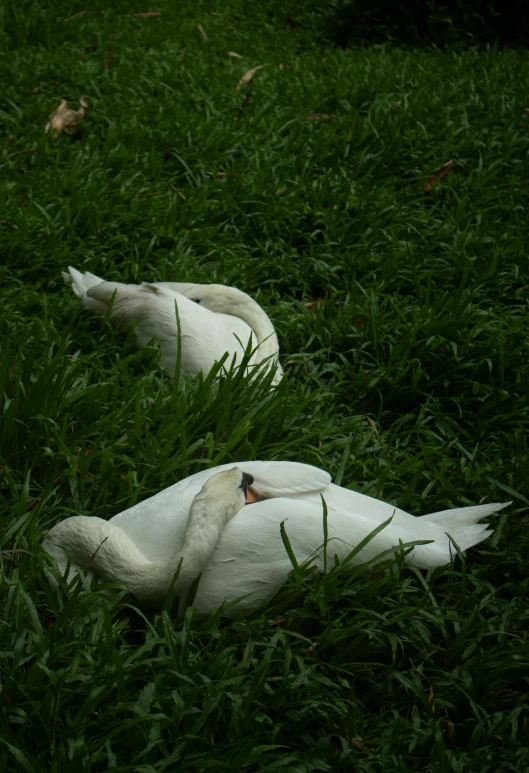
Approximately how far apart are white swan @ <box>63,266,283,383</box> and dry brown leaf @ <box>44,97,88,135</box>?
1439 millimetres

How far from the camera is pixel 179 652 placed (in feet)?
6.08

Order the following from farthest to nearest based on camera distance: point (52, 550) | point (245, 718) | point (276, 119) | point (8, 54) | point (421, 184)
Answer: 1. point (8, 54)
2. point (276, 119)
3. point (421, 184)
4. point (52, 550)
5. point (245, 718)

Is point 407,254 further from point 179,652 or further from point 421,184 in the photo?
point 179,652

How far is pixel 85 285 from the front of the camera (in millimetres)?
3184

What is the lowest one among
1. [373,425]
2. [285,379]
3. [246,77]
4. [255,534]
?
[373,425]

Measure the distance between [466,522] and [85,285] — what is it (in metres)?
1.77

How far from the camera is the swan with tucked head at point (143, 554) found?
1.90 m

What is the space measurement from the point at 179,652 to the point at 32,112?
134 inches

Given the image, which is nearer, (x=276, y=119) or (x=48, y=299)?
(x=48, y=299)

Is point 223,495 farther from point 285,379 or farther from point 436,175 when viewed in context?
point 436,175

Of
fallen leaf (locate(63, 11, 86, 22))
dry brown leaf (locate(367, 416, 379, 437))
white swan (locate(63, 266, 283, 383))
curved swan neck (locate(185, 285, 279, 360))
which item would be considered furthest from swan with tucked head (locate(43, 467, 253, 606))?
fallen leaf (locate(63, 11, 86, 22))

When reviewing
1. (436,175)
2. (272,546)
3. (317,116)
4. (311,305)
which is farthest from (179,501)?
(317,116)

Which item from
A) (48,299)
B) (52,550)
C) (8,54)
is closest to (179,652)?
(52,550)

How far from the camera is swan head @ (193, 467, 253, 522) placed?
6.38ft
